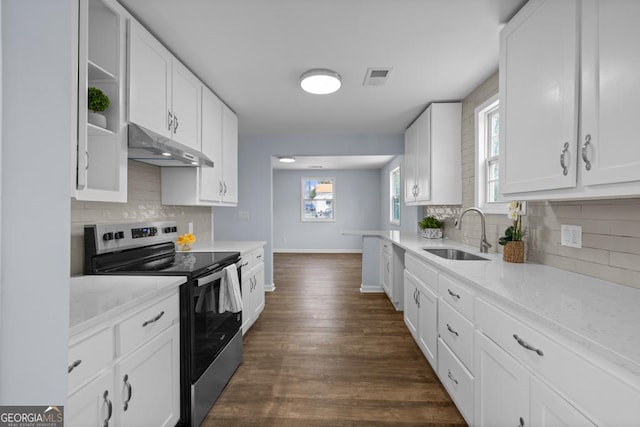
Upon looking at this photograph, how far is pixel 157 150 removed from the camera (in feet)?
6.19

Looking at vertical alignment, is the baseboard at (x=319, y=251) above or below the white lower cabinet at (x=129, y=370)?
below

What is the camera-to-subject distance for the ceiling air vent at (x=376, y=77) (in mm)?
2508

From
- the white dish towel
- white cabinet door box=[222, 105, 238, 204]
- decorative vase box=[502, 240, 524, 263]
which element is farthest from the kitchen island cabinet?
decorative vase box=[502, 240, 524, 263]

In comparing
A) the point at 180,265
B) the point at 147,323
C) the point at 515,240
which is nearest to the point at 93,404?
Result: the point at 147,323

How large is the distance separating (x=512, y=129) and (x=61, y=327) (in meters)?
2.07

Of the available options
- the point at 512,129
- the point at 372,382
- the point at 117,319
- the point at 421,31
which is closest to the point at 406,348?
the point at 372,382

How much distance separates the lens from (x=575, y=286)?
1412 mm

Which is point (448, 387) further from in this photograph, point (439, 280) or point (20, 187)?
point (20, 187)

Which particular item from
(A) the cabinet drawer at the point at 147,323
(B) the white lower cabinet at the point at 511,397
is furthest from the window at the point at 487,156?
(A) the cabinet drawer at the point at 147,323

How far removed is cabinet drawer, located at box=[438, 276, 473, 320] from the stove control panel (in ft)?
6.80

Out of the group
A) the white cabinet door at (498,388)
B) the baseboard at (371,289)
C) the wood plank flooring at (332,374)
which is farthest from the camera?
the baseboard at (371,289)

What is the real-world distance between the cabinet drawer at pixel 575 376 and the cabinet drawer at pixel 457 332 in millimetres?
366
